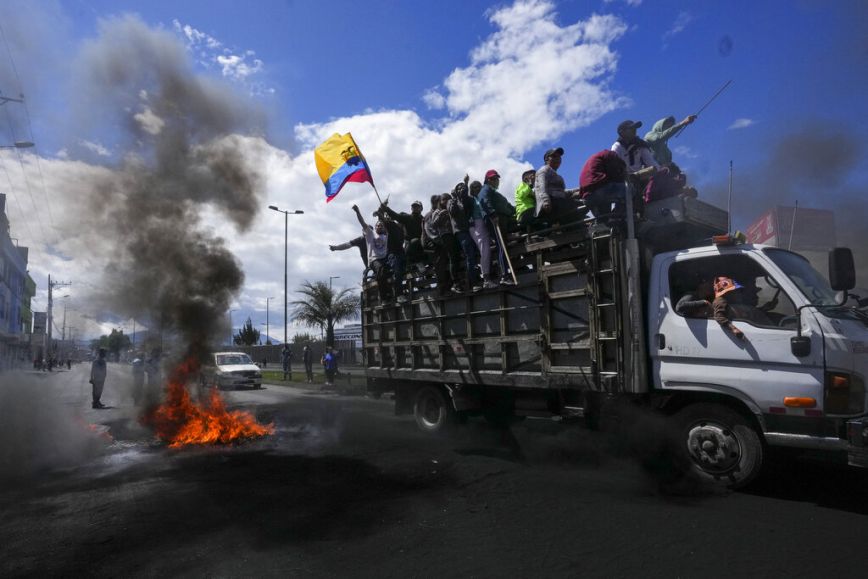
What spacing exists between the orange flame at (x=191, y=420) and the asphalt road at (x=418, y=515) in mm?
888

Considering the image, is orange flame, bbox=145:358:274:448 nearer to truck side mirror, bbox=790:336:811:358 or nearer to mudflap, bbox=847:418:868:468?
truck side mirror, bbox=790:336:811:358

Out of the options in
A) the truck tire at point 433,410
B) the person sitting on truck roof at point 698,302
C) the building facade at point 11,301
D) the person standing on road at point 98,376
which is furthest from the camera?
the building facade at point 11,301

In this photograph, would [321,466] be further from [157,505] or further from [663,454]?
[663,454]

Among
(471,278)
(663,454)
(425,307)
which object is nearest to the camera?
(663,454)

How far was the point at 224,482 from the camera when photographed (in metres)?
5.88

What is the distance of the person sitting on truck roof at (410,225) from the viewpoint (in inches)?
348

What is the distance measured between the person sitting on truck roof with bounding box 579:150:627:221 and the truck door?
0.90 meters

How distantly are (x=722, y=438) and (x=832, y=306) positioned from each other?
1.53m

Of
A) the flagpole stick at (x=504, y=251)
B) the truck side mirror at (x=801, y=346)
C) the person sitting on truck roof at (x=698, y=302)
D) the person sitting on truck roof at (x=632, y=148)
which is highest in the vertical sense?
the person sitting on truck roof at (x=632, y=148)

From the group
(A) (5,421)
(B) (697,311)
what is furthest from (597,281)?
(A) (5,421)

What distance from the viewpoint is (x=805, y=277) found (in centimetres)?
509

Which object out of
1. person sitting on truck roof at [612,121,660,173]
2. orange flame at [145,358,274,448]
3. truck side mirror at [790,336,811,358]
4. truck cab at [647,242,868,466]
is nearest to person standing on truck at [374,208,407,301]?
orange flame at [145,358,274,448]

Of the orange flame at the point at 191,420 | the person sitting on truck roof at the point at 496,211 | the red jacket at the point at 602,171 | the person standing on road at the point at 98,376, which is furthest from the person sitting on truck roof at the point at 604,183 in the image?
the person standing on road at the point at 98,376

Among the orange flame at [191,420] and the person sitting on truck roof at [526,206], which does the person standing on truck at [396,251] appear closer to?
the person sitting on truck roof at [526,206]
